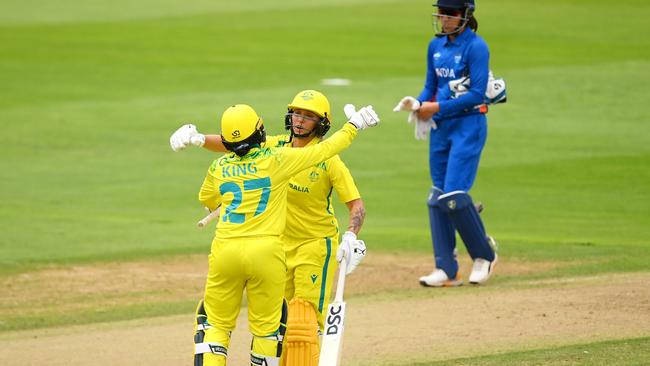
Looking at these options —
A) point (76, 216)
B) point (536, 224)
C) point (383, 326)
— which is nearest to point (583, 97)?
point (536, 224)

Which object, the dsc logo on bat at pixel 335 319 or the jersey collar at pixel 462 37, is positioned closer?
the dsc logo on bat at pixel 335 319

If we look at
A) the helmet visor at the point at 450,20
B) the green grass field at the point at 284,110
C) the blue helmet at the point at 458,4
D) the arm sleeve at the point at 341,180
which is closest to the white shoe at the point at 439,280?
the green grass field at the point at 284,110

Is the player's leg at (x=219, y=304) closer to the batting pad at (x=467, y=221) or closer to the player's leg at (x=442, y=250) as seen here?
the batting pad at (x=467, y=221)

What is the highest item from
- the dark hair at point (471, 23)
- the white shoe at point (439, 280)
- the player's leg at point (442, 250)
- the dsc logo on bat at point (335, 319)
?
the dark hair at point (471, 23)

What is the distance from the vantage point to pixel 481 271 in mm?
12078

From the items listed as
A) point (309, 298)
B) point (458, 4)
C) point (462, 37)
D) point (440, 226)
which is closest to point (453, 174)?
point (440, 226)

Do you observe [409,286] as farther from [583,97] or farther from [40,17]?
[40,17]

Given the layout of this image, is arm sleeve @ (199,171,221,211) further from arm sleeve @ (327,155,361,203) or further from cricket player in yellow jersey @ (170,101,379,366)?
arm sleeve @ (327,155,361,203)

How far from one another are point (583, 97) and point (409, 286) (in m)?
12.1

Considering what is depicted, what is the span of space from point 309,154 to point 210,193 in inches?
29.4

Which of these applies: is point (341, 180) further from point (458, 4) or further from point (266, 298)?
point (458, 4)

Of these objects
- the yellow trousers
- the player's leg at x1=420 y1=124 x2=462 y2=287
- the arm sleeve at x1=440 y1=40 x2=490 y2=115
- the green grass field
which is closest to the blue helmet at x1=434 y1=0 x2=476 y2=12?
the arm sleeve at x1=440 y1=40 x2=490 y2=115

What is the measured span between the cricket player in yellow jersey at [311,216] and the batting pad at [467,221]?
123 inches

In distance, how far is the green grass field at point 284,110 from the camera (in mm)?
14984
